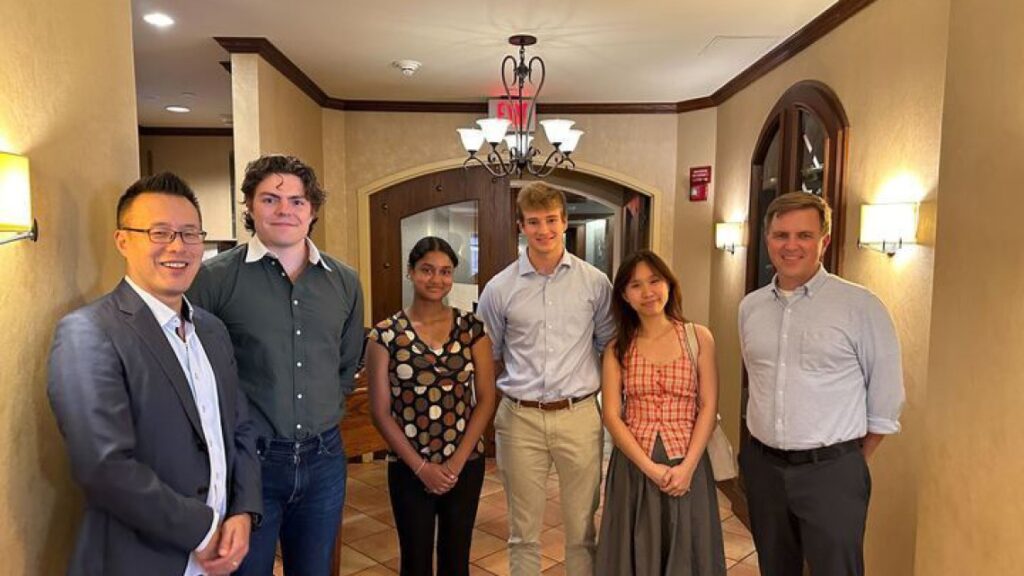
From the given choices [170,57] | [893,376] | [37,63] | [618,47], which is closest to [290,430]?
[37,63]

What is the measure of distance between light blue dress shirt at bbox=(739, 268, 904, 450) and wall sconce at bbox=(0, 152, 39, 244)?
191 cm

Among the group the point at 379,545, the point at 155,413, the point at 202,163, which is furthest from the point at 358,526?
the point at 202,163

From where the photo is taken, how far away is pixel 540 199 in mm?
2252

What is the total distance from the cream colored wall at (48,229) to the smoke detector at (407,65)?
208 centimetres

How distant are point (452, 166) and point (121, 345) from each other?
3.76m

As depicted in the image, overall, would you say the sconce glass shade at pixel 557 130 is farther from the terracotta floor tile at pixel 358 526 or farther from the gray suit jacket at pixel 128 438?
the gray suit jacket at pixel 128 438

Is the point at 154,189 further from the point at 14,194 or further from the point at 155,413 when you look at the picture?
the point at 155,413

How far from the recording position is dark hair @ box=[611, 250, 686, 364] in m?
2.24

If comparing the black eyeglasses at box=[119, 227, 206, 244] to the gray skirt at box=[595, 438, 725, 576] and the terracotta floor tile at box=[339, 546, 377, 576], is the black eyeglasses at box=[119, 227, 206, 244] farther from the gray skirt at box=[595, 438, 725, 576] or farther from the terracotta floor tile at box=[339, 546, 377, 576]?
the terracotta floor tile at box=[339, 546, 377, 576]

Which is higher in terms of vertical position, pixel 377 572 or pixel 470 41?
pixel 470 41

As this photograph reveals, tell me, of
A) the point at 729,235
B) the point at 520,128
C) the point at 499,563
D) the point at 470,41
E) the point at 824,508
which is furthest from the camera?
the point at 729,235

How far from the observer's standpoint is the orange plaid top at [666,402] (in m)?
2.19

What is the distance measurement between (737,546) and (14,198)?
A: 3.33 metres

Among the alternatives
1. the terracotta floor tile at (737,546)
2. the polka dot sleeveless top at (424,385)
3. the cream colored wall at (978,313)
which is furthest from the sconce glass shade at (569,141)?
the terracotta floor tile at (737,546)
